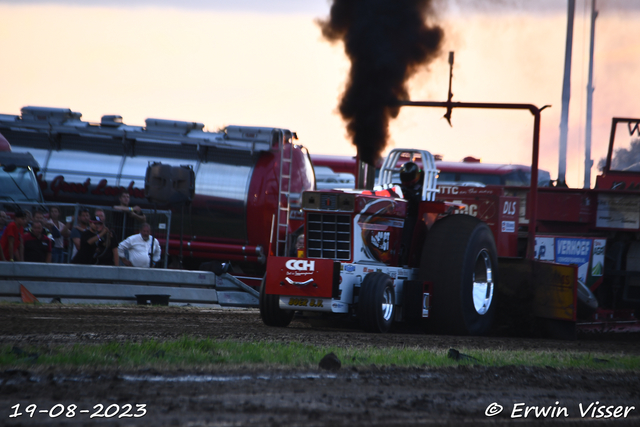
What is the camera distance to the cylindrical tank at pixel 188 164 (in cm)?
1667

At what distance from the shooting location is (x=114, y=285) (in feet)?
40.4

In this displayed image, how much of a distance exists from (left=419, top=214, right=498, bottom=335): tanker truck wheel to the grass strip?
7.05 feet

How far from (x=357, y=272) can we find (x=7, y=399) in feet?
18.3

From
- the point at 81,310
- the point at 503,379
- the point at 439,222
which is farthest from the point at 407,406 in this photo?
the point at 81,310

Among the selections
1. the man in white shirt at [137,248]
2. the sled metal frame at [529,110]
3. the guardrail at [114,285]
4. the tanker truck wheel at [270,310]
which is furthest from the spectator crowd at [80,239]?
the sled metal frame at [529,110]

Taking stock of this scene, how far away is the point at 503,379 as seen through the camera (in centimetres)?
570

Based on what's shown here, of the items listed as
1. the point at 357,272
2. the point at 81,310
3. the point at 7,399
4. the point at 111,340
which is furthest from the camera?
the point at 81,310

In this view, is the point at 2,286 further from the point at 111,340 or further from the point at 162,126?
the point at 162,126

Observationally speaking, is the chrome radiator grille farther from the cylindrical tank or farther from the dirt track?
the cylindrical tank

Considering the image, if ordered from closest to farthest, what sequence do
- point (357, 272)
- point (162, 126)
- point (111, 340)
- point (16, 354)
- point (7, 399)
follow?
point (7, 399) < point (16, 354) < point (111, 340) < point (357, 272) < point (162, 126)

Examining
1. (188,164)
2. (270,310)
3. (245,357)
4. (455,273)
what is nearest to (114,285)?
(270,310)

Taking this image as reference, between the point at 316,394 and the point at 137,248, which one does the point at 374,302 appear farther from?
the point at 137,248

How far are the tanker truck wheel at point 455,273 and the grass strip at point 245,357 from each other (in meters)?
2.15

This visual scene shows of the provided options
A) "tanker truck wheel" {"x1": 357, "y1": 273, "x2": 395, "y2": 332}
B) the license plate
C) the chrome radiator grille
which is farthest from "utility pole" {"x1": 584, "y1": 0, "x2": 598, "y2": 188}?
the license plate
